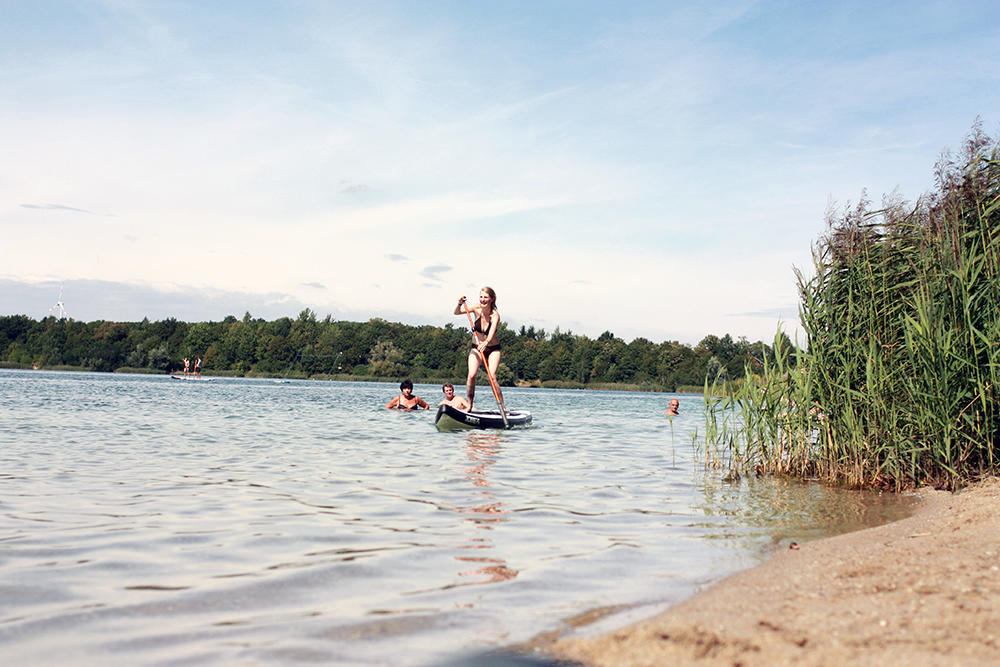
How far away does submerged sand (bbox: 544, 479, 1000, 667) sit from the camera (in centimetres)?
265

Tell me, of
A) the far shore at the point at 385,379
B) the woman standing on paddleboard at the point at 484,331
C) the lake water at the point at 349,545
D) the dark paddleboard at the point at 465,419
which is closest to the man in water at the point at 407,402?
the dark paddleboard at the point at 465,419

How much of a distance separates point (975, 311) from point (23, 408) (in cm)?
1972

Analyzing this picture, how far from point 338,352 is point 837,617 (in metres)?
108

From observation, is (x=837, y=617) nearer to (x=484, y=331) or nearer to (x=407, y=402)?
(x=484, y=331)

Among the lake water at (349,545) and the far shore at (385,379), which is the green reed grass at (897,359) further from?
the far shore at (385,379)

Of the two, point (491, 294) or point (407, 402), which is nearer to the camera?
point (491, 294)

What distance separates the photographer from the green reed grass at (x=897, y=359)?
685 cm

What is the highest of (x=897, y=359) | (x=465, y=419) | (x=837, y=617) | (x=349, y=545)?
(x=897, y=359)

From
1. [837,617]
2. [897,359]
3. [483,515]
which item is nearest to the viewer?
[837,617]

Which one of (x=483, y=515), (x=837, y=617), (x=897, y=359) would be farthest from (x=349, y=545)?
(x=897, y=359)

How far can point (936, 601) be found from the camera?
10.6 feet

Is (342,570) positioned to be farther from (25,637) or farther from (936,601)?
(936,601)

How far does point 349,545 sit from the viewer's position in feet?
→ 15.8

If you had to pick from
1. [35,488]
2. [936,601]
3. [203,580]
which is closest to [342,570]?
[203,580]
